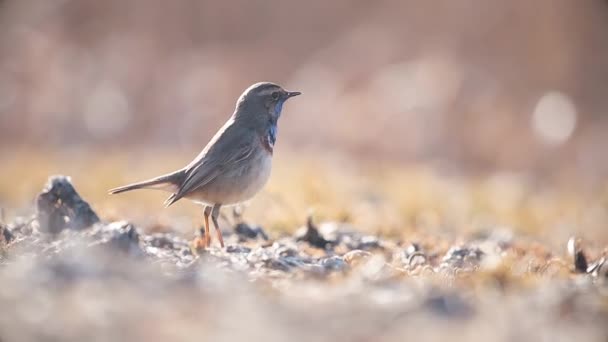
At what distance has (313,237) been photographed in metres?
7.77

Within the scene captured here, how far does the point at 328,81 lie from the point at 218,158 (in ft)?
41.6

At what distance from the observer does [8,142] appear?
18.2m

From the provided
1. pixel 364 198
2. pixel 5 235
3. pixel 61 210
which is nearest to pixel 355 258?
pixel 61 210

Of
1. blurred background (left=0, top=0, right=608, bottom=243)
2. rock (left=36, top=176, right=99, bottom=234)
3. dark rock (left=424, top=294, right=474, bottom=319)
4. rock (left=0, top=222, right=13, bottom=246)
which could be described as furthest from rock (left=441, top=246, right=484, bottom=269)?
blurred background (left=0, top=0, right=608, bottom=243)

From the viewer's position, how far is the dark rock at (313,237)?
304 inches

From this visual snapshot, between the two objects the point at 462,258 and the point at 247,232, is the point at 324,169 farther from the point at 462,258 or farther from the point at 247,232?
the point at 462,258

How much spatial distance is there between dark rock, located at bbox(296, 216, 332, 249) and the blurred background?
4.52 meters

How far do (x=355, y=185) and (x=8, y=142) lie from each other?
9672 millimetres

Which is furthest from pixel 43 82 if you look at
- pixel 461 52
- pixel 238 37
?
pixel 461 52

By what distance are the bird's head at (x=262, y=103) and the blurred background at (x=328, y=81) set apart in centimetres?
419

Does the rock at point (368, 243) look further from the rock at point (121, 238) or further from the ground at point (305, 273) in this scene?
the rock at point (121, 238)

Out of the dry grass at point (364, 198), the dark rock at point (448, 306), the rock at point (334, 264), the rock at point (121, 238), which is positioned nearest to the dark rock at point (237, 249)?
the rock at point (334, 264)

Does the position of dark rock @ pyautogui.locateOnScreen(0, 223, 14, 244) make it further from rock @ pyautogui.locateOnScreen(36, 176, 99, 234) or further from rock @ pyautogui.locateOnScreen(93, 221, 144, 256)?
rock @ pyautogui.locateOnScreen(93, 221, 144, 256)

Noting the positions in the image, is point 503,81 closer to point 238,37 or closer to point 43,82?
point 238,37
